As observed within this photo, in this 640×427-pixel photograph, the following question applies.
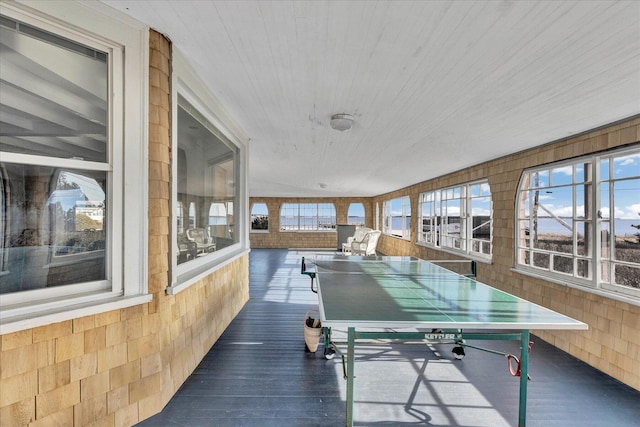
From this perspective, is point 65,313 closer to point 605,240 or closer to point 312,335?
point 312,335

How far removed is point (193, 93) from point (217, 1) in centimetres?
106

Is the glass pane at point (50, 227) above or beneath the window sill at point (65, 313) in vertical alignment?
above

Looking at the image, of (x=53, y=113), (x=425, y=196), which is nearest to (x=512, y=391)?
(x=53, y=113)

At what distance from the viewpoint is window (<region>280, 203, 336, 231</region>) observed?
40.1 ft

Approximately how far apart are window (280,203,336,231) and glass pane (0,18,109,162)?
34.7 feet

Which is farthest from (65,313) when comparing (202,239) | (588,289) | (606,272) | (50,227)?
(606,272)

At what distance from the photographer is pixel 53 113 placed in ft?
4.97

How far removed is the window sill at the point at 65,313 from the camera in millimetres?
1274

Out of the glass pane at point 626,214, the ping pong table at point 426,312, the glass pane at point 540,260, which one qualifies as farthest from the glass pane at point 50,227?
the glass pane at point 540,260

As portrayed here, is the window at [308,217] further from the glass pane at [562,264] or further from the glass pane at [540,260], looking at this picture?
the glass pane at [562,264]

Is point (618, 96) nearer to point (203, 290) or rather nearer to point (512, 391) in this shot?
point (512, 391)

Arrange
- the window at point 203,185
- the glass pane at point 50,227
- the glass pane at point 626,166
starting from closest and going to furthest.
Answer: the glass pane at point 50,227 → the window at point 203,185 → the glass pane at point 626,166

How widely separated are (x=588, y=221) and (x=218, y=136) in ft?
13.4

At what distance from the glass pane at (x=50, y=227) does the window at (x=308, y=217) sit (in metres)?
10.6
